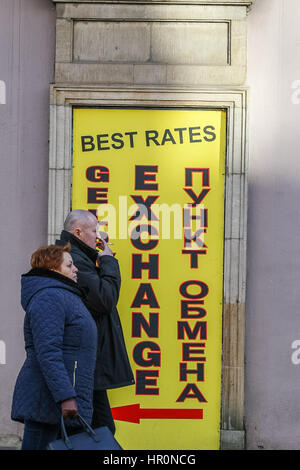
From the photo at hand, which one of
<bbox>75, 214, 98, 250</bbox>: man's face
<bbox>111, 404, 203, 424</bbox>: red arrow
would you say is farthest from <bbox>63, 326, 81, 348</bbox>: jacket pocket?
<bbox>111, 404, 203, 424</bbox>: red arrow

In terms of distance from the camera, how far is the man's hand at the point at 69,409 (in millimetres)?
3645

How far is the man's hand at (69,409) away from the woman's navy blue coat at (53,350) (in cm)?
3

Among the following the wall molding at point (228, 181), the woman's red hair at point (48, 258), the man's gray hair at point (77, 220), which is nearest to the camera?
the woman's red hair at point (48, 258)

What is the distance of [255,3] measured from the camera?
5805 millimetres

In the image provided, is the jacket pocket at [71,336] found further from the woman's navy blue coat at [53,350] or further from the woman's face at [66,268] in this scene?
the woman's face at [66,268]

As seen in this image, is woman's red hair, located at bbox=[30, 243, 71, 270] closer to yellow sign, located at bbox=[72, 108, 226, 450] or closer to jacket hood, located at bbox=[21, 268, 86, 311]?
jacket hood, located at bbox=[21, 268, 86, 311]

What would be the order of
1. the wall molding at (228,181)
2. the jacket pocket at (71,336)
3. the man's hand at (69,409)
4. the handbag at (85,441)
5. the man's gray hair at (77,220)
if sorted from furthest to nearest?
the wall molding at (228,181)
the man's gray hair at (77,220)
the jacket pocket at (71,336)
the man's hand at (69,409)
the handbag at (85,441)

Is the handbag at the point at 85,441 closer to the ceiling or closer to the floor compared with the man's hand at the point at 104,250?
closer to the floor

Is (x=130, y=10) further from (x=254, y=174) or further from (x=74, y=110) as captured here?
(x=254, y=174)

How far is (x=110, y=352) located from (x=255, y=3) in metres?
3.19

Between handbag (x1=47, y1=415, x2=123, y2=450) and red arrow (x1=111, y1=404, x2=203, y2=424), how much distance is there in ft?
6.88

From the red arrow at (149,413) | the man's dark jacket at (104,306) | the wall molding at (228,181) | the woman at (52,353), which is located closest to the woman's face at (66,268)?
the woman at (52,353)
